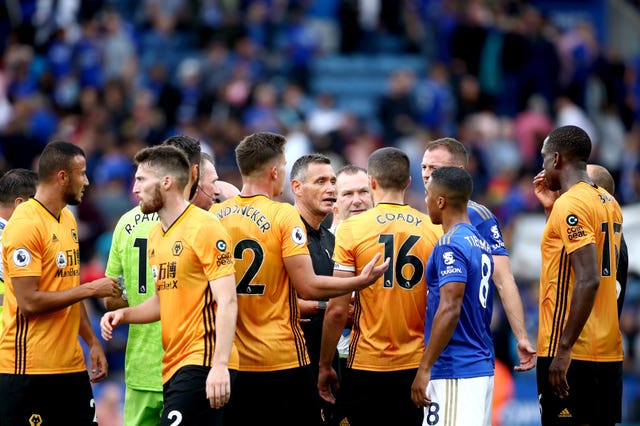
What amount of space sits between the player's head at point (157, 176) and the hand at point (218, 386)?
1322 millimetres

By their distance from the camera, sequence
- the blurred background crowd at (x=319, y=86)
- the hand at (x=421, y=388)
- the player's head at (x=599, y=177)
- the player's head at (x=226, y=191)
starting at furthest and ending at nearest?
the blurred background crowd at (x=319, y=86) → the player's head at (x=226, y=191) → the player's head at (x=599, y=177) → the hand at (x=421, y=388)

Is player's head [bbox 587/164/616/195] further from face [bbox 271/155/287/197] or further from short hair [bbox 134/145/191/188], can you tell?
short hair [bbox 134/145/191/188]

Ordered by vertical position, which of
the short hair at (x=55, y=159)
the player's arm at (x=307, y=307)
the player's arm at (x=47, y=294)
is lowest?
the player's arm at (x=47, y=294)

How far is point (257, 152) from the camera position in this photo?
9.50 m

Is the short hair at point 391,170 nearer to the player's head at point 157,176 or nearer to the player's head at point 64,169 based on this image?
the player's head at point 157,176

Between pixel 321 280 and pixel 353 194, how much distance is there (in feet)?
6.99

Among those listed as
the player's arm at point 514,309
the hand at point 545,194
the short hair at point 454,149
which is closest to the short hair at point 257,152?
the short hair at point 454,149

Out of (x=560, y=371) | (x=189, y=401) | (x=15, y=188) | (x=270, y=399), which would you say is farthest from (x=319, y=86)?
(x=189, y=401)

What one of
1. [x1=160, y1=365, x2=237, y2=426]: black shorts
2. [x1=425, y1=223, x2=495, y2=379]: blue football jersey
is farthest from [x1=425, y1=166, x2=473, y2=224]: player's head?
[x1=160, y1=365, x2=237, y2=426]: black shorts

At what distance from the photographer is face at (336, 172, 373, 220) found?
1112 cm

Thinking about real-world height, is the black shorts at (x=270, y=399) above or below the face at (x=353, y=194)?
below

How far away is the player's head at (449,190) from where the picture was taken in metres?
9.20

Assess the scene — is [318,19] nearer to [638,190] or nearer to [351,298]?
[638,190]

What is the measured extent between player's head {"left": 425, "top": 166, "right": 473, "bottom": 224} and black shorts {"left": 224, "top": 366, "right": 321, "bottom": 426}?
167 cm
